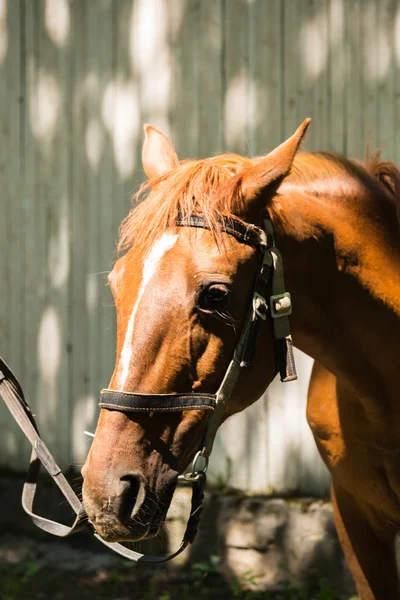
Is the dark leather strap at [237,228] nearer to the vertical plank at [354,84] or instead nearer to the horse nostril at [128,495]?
the horse nostril at [128,495]

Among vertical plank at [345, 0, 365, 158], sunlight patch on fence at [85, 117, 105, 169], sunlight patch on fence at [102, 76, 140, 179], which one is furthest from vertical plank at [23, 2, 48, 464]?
vertical plank at [345, 0, 365, 158]

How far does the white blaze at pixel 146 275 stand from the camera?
216 cm

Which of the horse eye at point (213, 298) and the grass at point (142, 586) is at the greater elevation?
the horse eye at point (213, 298)

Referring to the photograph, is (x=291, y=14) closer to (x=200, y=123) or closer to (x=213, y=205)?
(x=200, y=123)

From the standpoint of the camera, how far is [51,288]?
5.21 metres

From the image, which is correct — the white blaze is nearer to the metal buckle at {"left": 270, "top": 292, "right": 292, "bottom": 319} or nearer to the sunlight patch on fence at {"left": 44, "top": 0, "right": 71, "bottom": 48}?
the metal buckle at {"left": 270, "top": 292, "right": 292, "bottom": 319}

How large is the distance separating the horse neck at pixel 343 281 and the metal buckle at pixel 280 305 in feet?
0.30

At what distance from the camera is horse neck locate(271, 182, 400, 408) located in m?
2.45

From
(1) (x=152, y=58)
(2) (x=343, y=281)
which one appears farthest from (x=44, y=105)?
(2) (x=343, y=281)

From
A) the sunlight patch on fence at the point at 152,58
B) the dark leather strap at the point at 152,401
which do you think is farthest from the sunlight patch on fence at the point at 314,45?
the dark leather strap at the point at 152,401

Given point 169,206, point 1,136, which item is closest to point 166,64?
point 1,136

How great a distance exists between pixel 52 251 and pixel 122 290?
300 cm

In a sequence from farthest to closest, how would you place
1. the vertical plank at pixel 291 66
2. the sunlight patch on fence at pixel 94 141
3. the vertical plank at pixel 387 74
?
the sunlight patch on fence at pixel 94 141
the vertical plank at pixel 291 66
the vertical plank at pixel 387 74

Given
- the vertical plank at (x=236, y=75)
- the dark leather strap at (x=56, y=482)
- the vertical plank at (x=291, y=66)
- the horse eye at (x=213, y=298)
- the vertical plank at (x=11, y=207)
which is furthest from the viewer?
the vertical plank at (x=11, y=207)
